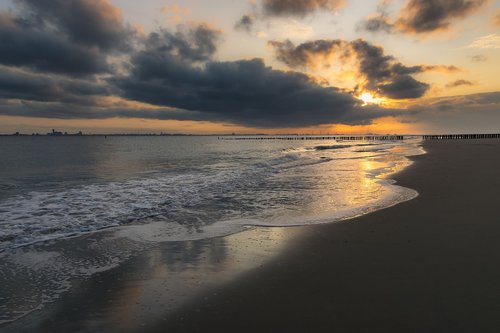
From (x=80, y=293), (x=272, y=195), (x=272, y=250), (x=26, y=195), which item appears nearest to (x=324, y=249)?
(x=272, y=250)

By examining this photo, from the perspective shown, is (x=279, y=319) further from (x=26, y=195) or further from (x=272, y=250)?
(x=26, y=195)

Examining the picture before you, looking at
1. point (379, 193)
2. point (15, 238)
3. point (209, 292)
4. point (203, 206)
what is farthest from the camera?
point (379, 193)

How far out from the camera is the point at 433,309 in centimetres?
435

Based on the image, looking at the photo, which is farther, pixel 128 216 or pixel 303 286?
pixel 128 216

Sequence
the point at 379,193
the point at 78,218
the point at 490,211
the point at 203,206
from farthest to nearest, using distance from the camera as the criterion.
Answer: the point at 379,193 → the point at 203,206 → the point at 78,218 → the point at 490,211

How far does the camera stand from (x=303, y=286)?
17.1 feet

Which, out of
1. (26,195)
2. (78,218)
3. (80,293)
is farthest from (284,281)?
(26,195)

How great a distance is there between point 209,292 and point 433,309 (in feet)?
10.3

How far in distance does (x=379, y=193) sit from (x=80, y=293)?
12550 mm

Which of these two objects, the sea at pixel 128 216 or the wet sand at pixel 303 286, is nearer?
the wet sand at pixel 303 286

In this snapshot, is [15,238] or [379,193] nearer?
[15,238]

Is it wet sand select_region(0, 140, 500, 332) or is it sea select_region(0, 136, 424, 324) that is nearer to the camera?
wet sand select_region(0, 140, 500, 332)

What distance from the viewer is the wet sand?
4188 millimetres

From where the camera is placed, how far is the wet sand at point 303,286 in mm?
4188
